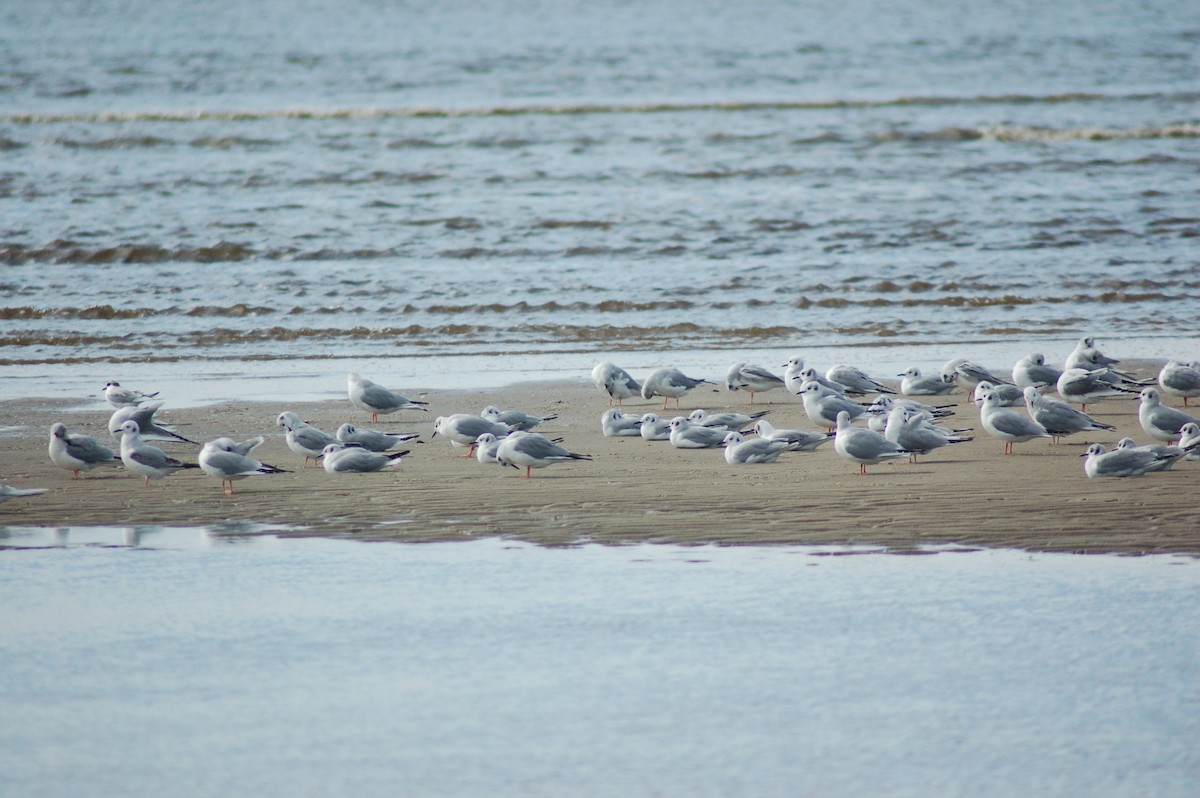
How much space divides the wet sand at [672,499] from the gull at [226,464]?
0.10 metres

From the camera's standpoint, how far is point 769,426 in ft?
31.3

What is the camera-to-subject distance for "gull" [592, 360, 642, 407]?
11461 millimetres

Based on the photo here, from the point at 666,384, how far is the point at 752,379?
69 centimetres

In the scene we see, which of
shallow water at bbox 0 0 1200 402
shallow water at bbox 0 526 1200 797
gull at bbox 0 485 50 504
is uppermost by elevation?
shallow water at bbox 0 0 1200 402

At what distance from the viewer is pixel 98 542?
23.8 feet

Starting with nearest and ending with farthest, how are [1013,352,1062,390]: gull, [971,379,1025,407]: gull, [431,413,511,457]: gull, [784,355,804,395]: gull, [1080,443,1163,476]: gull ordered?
[1080,443,1163,476]: gull < [431,413,511,457]: gull < [971,379,1025,407]: gull < [1013,352,1062,390]: gull < [784,355,804,395]: gull

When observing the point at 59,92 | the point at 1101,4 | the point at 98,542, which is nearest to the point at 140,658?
the point at 98,542

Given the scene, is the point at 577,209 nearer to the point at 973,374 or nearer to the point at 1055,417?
the point at 973,374

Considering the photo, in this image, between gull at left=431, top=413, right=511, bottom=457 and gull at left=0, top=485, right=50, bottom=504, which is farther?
gull at left=431, top=413, right=511, bottom=457

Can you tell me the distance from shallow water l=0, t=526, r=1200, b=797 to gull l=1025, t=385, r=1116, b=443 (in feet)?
10.1

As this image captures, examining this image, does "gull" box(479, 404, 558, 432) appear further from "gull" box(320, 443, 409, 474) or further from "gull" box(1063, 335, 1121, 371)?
"gull" box(1063, 335, 1121, 371)

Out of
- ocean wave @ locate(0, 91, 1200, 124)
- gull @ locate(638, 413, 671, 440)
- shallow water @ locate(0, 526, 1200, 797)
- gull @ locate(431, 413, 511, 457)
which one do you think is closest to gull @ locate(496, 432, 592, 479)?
gull @ locate(431, 413, 511, 457)

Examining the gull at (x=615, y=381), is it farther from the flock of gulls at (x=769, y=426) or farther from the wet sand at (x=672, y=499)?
the wet sand at (x=672, y=499)

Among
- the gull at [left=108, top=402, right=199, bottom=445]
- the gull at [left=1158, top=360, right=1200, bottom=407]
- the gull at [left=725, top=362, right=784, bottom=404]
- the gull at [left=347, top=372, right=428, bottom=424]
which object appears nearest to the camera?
the gull at [left=108, top=402, right=199, bottom=445]
